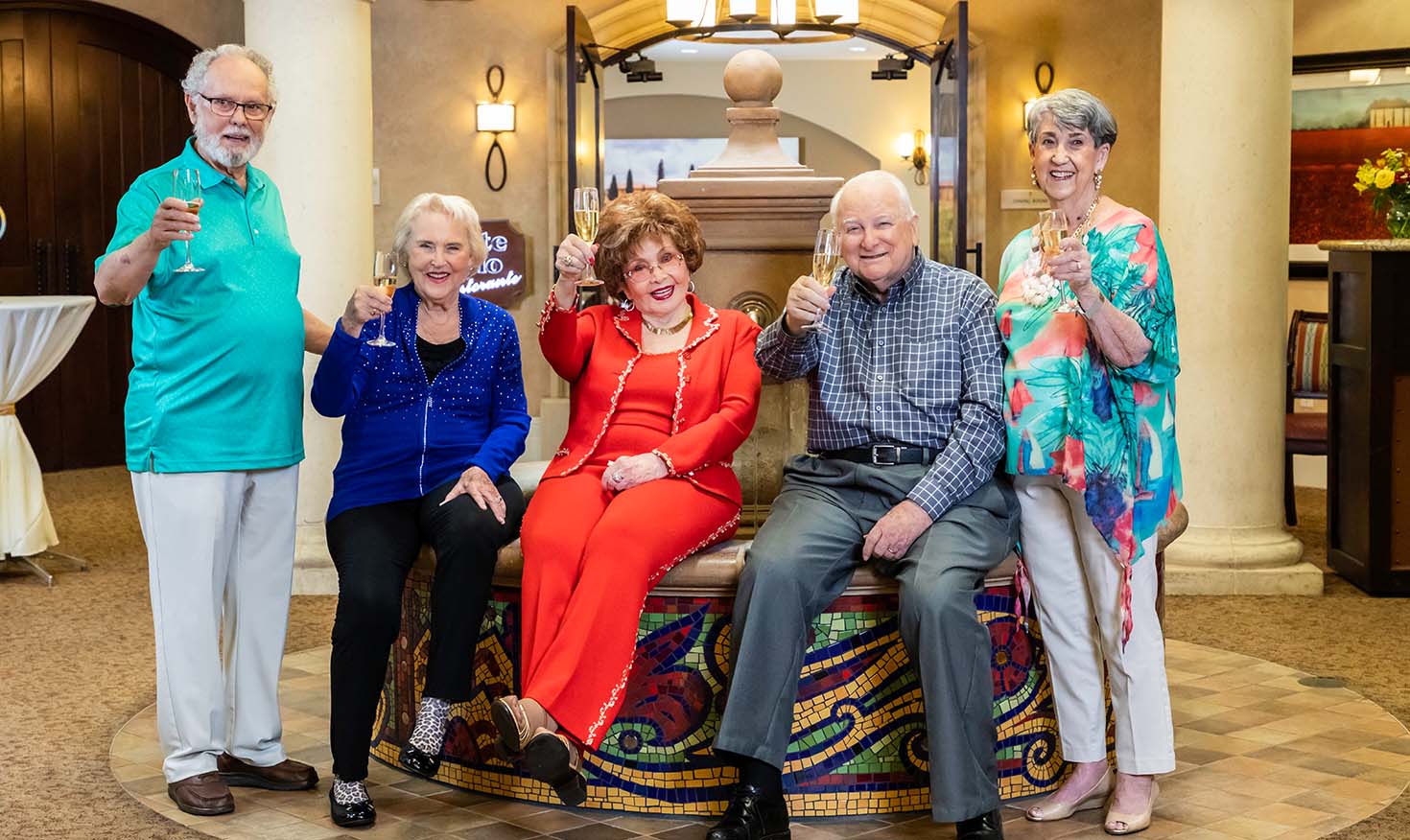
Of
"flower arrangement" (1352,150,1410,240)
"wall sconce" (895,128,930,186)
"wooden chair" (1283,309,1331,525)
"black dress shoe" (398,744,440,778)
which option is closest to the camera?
"black dress shoe" (398,744,440,778)

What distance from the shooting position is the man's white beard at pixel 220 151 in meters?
3.73

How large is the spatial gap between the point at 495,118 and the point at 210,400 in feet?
22.1

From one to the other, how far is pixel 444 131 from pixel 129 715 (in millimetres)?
6125

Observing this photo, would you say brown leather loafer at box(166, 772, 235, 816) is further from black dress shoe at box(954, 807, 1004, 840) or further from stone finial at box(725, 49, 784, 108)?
stone finial at box(725, 49, 784, 108)

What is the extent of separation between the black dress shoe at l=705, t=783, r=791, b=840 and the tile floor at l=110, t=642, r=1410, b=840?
19cm

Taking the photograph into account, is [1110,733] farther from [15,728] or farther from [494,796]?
[15,728]

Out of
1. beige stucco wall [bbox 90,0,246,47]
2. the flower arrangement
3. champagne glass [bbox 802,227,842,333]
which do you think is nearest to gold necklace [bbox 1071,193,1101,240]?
champagne glass [bbox 802,227,842,333]

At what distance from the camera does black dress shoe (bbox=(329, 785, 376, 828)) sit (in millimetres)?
3697

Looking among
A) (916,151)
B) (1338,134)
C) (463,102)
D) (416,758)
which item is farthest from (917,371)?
(916,151)

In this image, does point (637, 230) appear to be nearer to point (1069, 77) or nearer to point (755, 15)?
point (755, 15)

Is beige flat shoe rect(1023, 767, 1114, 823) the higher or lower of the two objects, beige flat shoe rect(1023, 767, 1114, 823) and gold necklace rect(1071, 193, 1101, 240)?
the lower

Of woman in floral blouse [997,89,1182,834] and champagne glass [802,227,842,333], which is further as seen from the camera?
woman in floral blouse [997,89,1182,834]

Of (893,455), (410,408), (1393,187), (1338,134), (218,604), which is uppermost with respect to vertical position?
(1338,134)

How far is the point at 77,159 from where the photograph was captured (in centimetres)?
1064
